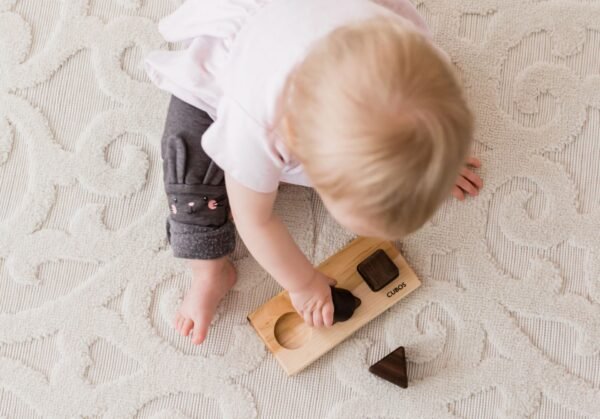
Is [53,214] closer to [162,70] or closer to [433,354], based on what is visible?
[162,70]

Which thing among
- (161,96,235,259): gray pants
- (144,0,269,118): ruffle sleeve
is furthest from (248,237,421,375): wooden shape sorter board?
(144,0,269,118): ruffle sleeve

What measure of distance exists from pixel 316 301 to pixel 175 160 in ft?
0.73

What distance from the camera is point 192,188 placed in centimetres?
73

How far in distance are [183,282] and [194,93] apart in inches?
9.9

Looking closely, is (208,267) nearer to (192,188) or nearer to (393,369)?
(192,188)

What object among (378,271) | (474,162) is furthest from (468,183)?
(378,271)

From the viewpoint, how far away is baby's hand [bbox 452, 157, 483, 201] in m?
0.80

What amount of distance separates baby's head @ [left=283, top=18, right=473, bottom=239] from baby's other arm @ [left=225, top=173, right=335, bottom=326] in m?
0.17

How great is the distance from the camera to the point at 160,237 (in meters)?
0.81

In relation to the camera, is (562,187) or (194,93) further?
(562,187)

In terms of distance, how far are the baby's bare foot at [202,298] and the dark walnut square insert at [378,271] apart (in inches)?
6.5

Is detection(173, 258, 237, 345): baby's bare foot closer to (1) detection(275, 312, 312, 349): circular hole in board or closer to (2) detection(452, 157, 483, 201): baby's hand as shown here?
(1) detection(275, 312, 312, 349): circular hole in board

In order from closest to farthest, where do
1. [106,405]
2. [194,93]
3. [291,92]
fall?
[291,92]
[194,93]
[106,405]

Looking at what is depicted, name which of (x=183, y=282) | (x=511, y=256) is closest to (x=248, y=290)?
(x=183, y=282)
